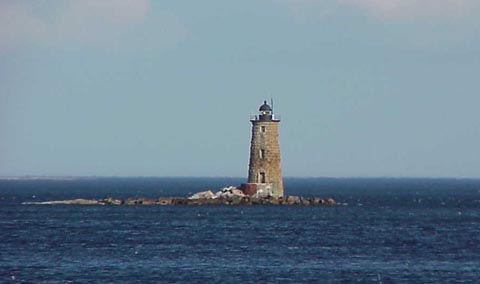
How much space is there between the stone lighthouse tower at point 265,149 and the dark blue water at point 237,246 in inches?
117

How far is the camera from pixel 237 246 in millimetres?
64000

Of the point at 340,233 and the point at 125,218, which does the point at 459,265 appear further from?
the point at 125,218

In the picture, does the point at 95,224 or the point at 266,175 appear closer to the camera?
the point at 95,224

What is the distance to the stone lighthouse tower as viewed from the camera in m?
96.3

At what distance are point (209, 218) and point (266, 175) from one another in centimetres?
1125

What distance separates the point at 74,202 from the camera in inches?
A: 4341

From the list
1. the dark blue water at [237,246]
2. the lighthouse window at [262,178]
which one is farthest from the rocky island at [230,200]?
the dark blue water at [237,246]

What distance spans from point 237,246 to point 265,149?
3271 cm

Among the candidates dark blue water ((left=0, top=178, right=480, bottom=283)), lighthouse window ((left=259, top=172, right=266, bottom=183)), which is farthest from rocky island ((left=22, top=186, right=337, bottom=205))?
dark blue water ((left=0, top=178, right=480, bottom=283))

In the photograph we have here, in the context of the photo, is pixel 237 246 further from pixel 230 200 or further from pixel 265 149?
pixel 230 200

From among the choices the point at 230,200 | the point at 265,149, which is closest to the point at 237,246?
the point at 265,149

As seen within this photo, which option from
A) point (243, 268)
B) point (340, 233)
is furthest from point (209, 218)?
point (243, 268)

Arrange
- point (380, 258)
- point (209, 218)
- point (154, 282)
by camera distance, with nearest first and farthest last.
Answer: point (154, 282) → point (380, 258) → point (209, 218)

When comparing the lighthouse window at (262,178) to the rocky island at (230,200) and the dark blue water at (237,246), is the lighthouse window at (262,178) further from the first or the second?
the dark blue water at (237,246)
